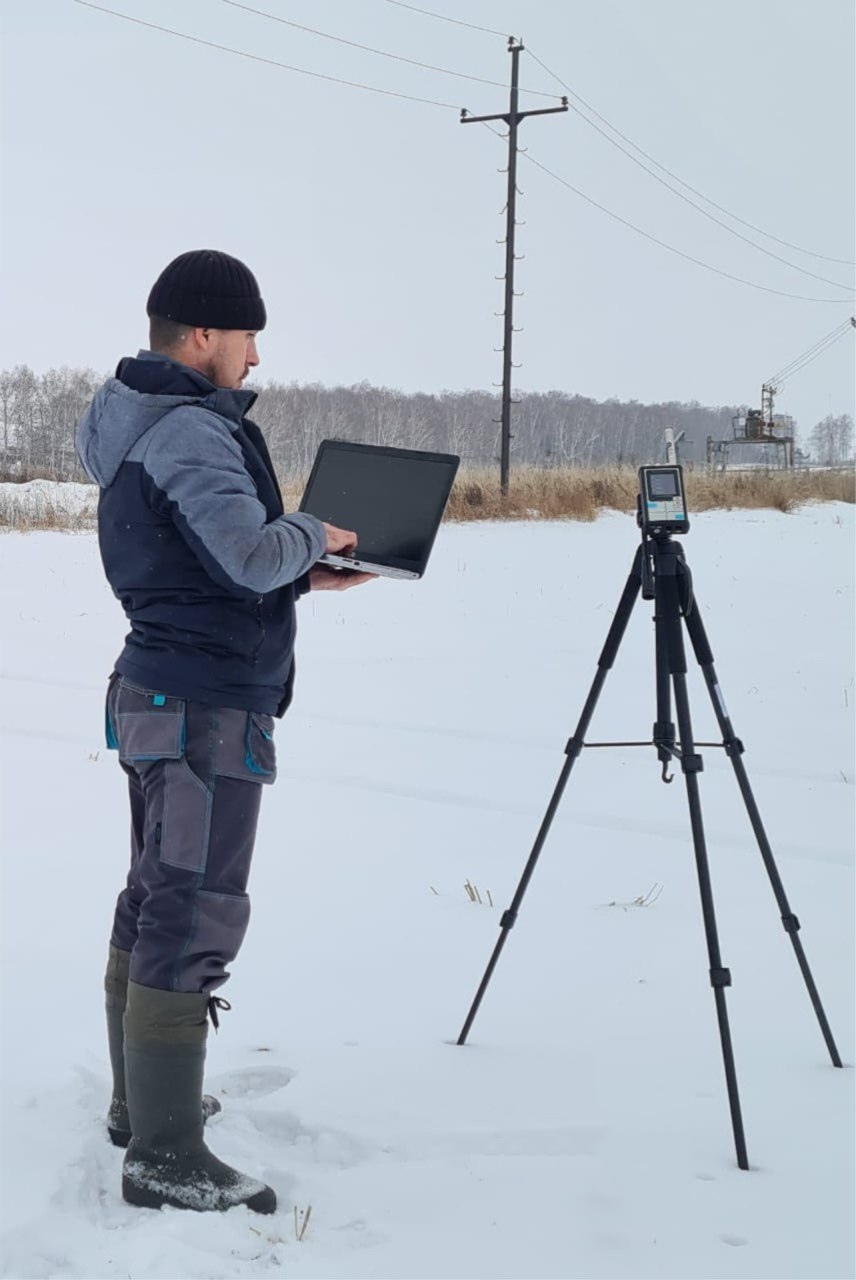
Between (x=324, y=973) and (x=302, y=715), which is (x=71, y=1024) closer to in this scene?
(x=324, y=973)

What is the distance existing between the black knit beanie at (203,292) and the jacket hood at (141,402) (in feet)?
0.30

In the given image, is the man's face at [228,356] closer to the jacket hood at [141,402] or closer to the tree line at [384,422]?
the jacket hood at [141,402]

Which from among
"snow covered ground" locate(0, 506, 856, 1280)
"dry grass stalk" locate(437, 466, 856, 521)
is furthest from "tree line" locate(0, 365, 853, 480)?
"snow covered ground" locate(0, 506, 856, 1280)

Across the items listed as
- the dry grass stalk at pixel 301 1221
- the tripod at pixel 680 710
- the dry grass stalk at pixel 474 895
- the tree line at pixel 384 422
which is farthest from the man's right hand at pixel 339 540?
the tree line at pixel 384 422

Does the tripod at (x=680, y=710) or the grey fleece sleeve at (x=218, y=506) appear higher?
the grey fleece sleeve at (x=218, y=506)

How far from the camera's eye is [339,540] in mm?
2287

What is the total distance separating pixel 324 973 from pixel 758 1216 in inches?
54.9

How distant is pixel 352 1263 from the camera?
2027 millimetres

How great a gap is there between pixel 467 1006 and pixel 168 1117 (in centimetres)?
114

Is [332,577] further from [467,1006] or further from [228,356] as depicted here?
[467,1006]

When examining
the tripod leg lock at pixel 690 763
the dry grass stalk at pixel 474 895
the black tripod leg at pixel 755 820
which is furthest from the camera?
the dry grass stalk at pixel 474 895

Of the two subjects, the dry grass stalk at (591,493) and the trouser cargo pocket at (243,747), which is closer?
the trouser cargo pocket at (243,747)

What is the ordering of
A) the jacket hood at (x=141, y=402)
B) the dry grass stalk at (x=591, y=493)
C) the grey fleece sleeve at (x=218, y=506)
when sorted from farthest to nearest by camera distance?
the dry grass stalk at (x=591, y=493) < the jacket hood at (x=141, y=402) < the grey fleece sleeve at (x=218, y=506)

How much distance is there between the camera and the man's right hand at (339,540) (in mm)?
2277
